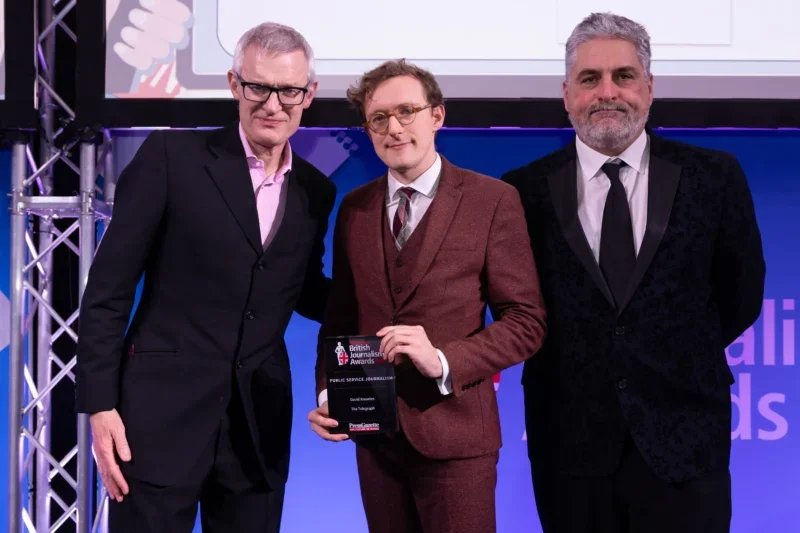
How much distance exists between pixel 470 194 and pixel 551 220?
0.27m

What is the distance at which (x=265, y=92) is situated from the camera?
2.15m

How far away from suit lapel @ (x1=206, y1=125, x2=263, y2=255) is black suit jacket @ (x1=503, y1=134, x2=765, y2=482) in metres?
0.80

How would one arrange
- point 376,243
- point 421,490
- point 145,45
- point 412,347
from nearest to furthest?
point 412,347 < point 421,490 < point 376,243 < point 145,45

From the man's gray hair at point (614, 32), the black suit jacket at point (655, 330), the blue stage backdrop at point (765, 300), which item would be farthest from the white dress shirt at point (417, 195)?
the blue stage backdrop at point (765, 300)

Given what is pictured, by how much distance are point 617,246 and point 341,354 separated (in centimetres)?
81

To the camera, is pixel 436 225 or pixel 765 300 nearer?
pixel 436 225

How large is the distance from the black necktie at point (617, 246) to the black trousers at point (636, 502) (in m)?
0.42

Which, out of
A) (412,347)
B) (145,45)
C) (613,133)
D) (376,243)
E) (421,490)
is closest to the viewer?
(412,347)

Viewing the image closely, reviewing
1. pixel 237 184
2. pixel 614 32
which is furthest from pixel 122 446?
pixel 614 32

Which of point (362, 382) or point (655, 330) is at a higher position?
point (655, 330)

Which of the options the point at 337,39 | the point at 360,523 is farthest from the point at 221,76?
the point at 360,523

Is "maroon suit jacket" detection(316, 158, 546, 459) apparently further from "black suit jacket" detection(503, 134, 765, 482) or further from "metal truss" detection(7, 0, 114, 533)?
"metal truss" detection(7, 0, 114, 533)

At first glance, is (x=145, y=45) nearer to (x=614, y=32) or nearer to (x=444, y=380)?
(x=614, y=32)

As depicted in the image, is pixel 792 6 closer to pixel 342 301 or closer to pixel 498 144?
pixel 498 144
